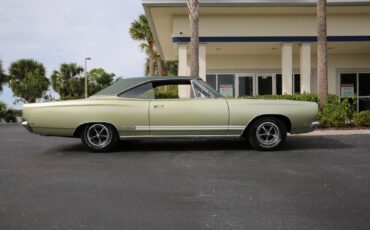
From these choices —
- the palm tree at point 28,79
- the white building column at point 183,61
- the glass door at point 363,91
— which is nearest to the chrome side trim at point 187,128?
the white building column at point 183,61

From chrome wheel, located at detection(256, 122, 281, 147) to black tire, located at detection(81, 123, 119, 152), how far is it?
2.63 m

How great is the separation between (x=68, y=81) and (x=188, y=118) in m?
44.2

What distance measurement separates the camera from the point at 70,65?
1994 inches

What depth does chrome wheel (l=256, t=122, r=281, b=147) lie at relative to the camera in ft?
26.0

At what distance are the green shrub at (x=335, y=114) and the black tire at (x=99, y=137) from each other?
6991 mm

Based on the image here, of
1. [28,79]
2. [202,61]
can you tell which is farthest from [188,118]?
[28,79]

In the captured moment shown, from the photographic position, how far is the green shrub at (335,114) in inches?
492

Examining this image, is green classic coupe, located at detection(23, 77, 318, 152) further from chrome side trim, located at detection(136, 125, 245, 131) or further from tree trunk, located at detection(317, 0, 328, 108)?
tree trunk, located at detection(317, 0, 328, 108)

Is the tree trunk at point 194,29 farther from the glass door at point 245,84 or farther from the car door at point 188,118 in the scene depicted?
the car door at point 188,118

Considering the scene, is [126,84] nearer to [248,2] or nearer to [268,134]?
[268,134]

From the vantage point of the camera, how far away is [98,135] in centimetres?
795

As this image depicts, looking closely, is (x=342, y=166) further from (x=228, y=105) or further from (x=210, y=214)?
(x=210, y=214)

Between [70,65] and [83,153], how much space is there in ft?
147

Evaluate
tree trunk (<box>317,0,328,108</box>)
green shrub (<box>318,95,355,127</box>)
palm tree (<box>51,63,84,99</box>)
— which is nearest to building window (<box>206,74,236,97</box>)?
tree trunk (<box>317,0,328,108</box>)
